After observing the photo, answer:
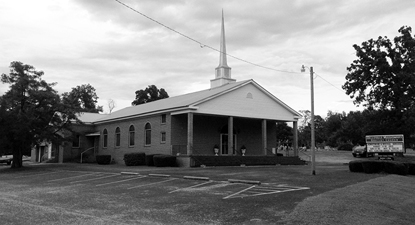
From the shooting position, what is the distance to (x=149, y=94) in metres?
82.9

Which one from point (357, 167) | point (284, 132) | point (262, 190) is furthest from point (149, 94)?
point (262, 190)

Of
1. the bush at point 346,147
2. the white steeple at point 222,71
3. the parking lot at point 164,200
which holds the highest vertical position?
the white steeple at point 222,71

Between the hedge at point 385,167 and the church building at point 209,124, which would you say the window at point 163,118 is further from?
the hedge at point 385,167

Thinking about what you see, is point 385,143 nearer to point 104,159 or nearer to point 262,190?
point 262,190

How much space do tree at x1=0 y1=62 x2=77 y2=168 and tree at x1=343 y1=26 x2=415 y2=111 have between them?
26.2 m

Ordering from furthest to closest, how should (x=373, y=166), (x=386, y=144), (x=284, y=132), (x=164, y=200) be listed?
(x=284, y=132) → (x=386, y=144) → (x=373, y=166) → (x=164, y=200)

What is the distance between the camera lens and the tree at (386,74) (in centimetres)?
3634

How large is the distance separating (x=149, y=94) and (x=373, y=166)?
6558 cm

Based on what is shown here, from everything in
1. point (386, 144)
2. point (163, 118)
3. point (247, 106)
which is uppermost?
point (247, 106)

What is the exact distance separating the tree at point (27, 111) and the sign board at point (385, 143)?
76.1ft

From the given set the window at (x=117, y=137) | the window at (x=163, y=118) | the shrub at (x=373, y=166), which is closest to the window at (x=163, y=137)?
the window at (x=163, y=118)

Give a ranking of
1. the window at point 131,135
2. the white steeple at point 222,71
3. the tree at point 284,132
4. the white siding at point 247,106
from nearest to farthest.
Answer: the white siding at point 247,106 < the window at point 131,135 < the white steeple at point 222,71 < the tree at point 284,132

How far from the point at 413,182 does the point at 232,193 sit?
360 inches

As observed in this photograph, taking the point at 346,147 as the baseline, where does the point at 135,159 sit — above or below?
below
